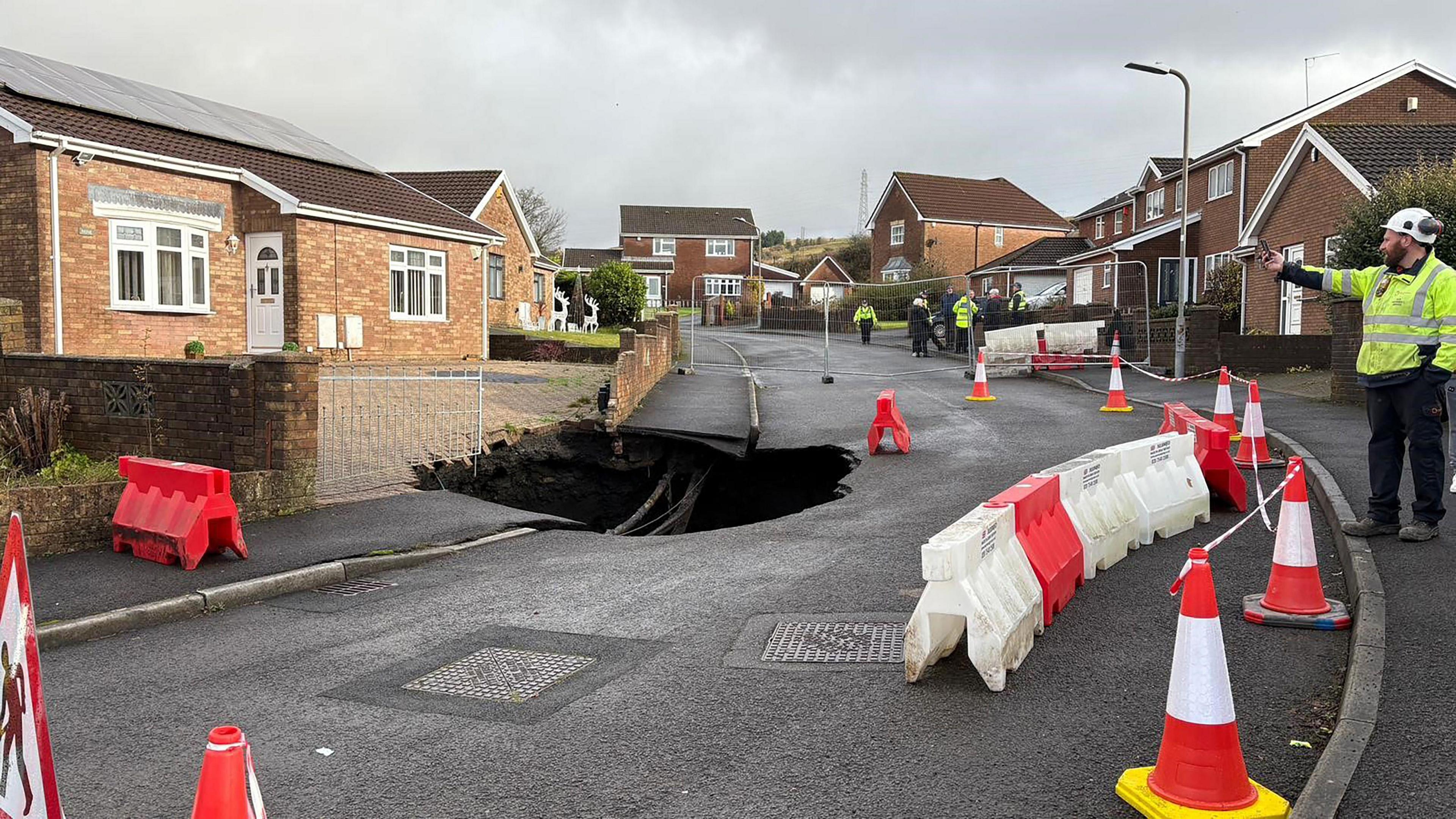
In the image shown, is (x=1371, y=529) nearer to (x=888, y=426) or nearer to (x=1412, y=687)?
(x=1412, y=687)

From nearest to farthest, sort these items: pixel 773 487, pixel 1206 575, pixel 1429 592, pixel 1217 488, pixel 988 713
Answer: pixel 1206 575
pixel 988 713
pixel 1429 592
pixel 1217 488
pixel 773 487

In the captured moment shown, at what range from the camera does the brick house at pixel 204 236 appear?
1752 centimetres

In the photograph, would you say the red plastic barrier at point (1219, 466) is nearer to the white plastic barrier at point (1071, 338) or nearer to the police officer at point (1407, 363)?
the police officer at point (1407, 363)

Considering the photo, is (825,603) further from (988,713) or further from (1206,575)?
(1206,575)

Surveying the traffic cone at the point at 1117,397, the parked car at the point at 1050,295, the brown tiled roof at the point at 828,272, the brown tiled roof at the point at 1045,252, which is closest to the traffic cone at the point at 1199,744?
the traffic cone at the point at 1117,397

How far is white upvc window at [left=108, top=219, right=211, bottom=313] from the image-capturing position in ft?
61.5

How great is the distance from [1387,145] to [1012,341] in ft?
31.2

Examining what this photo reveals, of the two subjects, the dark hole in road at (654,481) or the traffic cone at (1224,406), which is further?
the dark hole in road at (654,481)

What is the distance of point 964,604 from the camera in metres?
4.71

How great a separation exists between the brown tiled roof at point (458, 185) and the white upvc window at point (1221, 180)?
2385 centimetres

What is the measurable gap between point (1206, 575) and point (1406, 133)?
85.4 ft

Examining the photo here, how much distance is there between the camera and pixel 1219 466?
340 inches

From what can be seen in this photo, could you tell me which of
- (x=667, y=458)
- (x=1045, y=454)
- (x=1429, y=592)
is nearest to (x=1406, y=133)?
(x=1045, y=454)

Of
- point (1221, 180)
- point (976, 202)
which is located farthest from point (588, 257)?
point (1221, 180)
